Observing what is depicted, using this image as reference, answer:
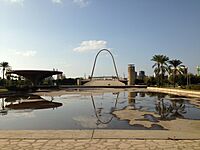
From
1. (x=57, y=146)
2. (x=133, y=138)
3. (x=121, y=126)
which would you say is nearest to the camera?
(x=57, y=146)

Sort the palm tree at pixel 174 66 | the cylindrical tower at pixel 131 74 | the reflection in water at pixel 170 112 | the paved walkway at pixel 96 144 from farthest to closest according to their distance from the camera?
the cylindrical tower at pixel 131 74 → the palm tree at pixel 174 66 → the reflection in water at pixel 170 112 → the paved walkway at pixel 96 144

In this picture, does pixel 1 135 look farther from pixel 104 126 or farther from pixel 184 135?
pixel 184 135

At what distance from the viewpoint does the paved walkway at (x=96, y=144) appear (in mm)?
7254

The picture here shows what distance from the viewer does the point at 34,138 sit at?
834cm

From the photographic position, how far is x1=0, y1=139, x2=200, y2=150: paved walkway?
725cm

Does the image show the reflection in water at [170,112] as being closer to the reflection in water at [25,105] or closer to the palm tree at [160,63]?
the reflection in water at [25,105]

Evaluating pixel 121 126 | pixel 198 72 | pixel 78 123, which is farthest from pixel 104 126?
pixel 198 72

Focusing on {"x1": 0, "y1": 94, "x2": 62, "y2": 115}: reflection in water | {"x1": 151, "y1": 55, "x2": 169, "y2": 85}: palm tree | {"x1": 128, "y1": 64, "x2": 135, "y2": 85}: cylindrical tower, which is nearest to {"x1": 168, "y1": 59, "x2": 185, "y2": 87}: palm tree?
{"x1": 151, "y1": 55, "x2": 169, "y2": 85}: palm tree

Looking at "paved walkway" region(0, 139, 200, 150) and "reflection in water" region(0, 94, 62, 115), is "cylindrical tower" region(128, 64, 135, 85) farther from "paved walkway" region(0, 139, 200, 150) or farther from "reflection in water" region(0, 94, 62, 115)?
"paved walkway" region(0, 139, 200, 150)

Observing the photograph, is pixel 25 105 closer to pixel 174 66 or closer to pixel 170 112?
pixel 170 112

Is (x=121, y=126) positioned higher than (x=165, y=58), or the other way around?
(x=165, y=58)

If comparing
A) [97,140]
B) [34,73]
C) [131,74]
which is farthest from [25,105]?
[131,74]

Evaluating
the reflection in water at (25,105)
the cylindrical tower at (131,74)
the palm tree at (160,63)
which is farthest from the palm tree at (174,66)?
the reflection in water at (25,105)

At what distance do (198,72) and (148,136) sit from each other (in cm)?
8153
